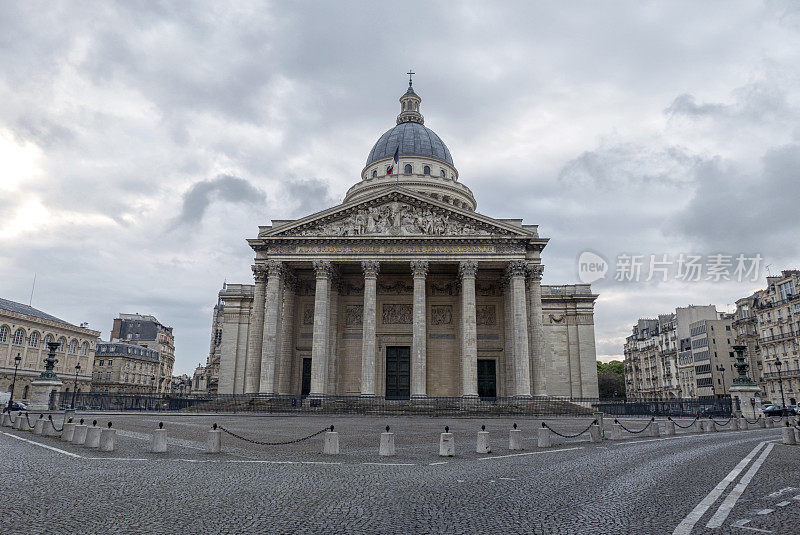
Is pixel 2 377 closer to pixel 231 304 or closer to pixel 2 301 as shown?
pixel 2 301

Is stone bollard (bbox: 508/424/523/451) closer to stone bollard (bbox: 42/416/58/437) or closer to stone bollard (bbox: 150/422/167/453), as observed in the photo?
stone bollard (bbox: 150/422/167/453)

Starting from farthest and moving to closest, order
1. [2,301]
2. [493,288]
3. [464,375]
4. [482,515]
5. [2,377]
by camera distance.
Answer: [2,301]
[2,377]
[493,288]
[464,375]
[482,515]

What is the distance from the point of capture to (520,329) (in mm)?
37719

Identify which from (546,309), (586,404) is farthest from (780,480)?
(546,309)

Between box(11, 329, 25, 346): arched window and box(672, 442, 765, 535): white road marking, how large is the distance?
71614 mm

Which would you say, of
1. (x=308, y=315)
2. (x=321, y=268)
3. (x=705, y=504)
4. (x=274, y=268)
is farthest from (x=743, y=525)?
(x=308, y=315)

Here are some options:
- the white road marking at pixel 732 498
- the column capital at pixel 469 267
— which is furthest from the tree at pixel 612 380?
the white road marking at pixel 732 498

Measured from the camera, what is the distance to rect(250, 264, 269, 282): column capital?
40000 mm

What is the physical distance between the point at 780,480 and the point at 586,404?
107 ft

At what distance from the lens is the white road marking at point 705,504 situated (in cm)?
602

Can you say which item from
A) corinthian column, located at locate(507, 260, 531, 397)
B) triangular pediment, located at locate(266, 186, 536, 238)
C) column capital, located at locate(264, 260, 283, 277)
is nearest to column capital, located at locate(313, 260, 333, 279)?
triangular pediment, located at locate(266, 186, 536, 238)

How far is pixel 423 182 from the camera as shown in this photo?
58.5 m

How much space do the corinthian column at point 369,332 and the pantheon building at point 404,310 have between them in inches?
2.9

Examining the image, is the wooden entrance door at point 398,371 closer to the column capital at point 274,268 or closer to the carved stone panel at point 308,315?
the carved stone panel at point 308,315
